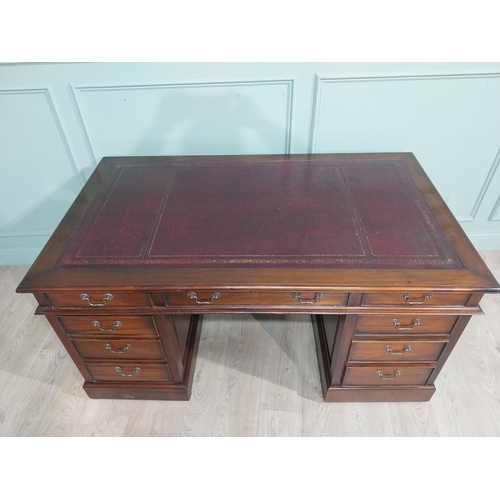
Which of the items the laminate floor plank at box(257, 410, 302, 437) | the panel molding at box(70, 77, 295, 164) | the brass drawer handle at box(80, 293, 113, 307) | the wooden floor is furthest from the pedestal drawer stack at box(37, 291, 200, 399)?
the panel molding at box(70, 77, 295, 164)

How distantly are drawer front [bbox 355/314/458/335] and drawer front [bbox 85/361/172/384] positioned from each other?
919 mm

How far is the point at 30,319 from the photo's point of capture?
7.56ft

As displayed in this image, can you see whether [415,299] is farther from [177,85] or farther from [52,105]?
[52,105]

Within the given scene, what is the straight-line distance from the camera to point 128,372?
178 centimetres

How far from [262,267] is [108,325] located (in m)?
0.70

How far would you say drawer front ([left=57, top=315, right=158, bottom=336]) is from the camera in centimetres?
154

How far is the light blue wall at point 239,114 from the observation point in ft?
6.05

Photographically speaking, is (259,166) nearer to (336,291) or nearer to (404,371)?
(336,291)

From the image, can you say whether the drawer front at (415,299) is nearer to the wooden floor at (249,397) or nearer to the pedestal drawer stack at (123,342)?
the wooden floor at (249,397)

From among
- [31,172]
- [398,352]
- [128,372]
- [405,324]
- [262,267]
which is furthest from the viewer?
[31,172]

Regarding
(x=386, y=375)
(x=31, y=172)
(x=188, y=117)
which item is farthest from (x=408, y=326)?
(x=31, y=172)

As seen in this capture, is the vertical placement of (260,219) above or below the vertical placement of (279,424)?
above

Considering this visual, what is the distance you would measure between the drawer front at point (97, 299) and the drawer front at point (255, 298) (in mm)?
109

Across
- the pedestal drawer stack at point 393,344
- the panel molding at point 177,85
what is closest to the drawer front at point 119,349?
the pedestal drawer stack at point 393,344
